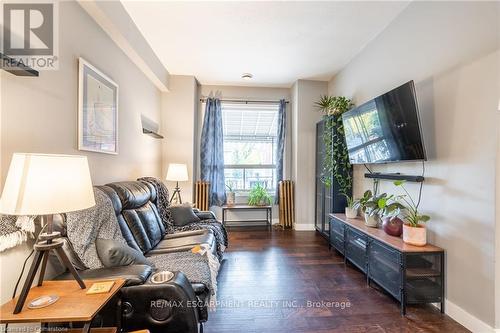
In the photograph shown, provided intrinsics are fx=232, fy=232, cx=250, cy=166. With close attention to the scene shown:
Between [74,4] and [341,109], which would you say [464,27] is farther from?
[74,4]

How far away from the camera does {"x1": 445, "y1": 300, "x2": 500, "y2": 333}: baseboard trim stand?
1.62 m

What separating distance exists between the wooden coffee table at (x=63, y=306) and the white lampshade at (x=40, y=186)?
443 mm

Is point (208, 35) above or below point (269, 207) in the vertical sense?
above

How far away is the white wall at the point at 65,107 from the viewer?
50.8 inches

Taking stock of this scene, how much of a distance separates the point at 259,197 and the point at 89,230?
3335 mm

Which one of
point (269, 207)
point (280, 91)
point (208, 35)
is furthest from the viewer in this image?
point (280, 91)

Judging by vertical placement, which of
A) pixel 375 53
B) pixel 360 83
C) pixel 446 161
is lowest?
pixel 446 161

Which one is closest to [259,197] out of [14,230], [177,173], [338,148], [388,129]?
[177,173]

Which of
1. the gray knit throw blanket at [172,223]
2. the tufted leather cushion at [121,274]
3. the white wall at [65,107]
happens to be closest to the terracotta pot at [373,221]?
the gray knit throw blanket at [172,223]

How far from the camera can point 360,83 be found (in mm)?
3340

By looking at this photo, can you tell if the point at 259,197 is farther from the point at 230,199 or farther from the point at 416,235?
the point at 416,235

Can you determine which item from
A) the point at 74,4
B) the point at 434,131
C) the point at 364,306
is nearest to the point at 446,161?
the point at 434,131

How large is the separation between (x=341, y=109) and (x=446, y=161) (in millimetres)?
1817

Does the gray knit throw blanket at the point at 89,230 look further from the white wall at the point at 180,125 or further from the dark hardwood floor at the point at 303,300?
the white wall at the point at 180,125
